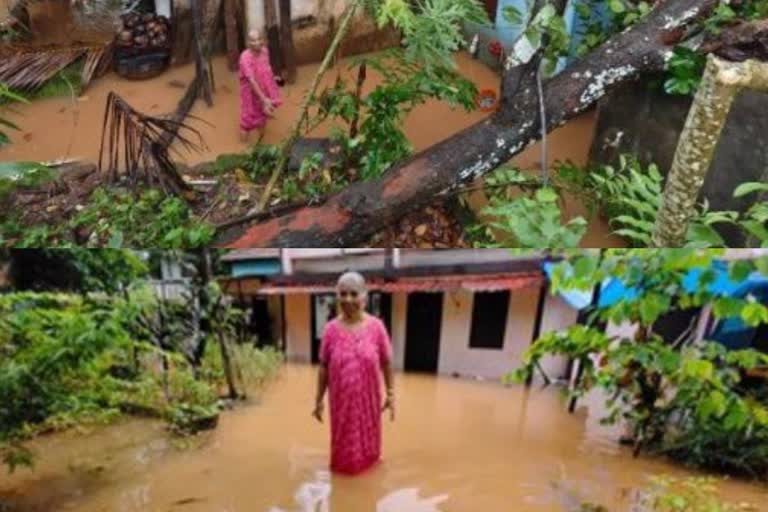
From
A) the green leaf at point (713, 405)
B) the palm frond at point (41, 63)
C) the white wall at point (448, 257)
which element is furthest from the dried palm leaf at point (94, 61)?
the green leaf at point (713, 405)

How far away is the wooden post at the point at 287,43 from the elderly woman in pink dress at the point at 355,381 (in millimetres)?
3966

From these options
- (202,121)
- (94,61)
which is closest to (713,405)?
(202,121)

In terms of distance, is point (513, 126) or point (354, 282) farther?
point (513, 126)

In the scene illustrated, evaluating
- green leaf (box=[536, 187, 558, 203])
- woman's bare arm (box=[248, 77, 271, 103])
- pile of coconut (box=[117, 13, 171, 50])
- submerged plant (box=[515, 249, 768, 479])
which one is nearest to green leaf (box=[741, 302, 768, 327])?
submerged plant (box=[515, 249, 768, 479])

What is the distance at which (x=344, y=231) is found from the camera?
305cm

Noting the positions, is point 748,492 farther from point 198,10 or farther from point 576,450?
point 198,10

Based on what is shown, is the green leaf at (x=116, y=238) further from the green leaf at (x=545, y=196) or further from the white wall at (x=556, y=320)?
the white wall at (x=556, y=320)

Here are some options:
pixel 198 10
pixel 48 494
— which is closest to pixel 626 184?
pixel 48 494

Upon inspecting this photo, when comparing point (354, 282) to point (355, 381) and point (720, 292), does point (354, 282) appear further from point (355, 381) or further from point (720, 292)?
point (720, 292)

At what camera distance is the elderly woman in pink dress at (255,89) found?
4.66m

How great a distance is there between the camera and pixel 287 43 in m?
5.45

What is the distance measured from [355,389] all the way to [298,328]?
175mm

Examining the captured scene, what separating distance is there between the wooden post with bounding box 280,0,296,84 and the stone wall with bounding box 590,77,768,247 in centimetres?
204

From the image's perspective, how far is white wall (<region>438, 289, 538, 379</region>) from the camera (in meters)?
1.73
